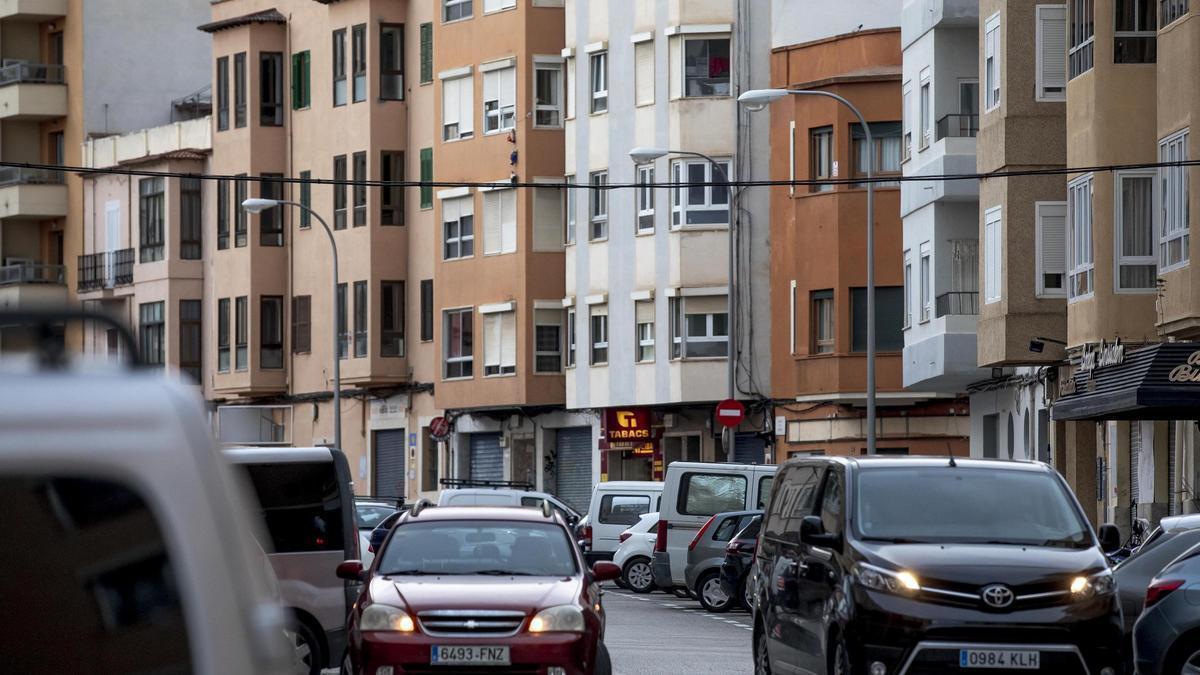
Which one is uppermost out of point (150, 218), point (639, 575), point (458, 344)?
point (150, 218)

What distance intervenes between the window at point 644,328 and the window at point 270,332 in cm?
1602

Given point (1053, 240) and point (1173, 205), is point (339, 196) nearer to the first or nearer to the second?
point (1053, 240)

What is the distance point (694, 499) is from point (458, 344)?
2709 centimetres

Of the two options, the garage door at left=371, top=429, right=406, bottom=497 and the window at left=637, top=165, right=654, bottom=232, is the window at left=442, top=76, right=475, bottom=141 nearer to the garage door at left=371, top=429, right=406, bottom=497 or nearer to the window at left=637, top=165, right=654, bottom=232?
the window at left=637, top=165, right=654, bottom=232

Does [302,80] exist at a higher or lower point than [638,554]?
higher

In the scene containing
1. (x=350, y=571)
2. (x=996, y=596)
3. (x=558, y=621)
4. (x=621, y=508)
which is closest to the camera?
(x=996, y=596)

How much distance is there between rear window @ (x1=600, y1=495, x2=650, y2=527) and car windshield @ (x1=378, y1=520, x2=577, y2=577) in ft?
86.9

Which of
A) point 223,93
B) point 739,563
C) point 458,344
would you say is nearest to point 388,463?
point 458,344

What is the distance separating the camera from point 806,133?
5356 cm

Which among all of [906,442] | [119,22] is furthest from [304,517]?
[119,22]

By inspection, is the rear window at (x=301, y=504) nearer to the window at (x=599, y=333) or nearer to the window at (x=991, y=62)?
the window at (x=991, y=62)

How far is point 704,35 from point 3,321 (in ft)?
177

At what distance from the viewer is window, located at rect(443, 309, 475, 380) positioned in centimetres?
6309

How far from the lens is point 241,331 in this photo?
234 ft
